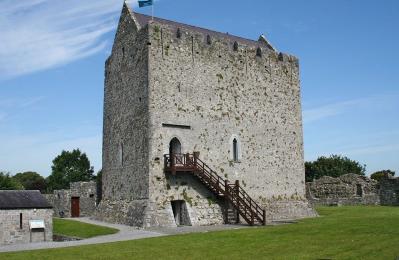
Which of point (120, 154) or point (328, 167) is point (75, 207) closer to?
point (120, 154)

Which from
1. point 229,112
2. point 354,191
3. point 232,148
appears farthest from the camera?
point 354,191

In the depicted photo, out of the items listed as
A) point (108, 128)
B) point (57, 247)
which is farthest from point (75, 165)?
point (57, 247)

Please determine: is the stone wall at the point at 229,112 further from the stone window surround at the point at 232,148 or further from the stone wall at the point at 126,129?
the stone wall at the point at 126,129

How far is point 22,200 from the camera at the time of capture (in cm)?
2192

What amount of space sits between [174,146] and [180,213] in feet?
12.0

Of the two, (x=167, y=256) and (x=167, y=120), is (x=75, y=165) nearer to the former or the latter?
(x=167, y=120)

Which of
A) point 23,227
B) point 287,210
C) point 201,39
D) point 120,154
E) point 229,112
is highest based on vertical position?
point 201,39

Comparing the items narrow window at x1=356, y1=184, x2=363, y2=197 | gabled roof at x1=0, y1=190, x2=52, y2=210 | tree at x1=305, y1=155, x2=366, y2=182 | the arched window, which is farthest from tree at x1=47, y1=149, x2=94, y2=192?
gabled roof at x1=0, y1=190, x2=52, y2=210

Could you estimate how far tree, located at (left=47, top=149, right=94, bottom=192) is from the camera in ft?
263

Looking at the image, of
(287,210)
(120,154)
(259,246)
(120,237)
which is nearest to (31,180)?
(120,154)

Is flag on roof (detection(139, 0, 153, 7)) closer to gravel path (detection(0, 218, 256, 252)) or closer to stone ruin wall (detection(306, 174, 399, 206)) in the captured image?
gravel path (detection(0, 218, 256, 252))

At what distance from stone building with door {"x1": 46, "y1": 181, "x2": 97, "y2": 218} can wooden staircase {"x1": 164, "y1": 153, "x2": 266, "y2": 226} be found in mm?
11691

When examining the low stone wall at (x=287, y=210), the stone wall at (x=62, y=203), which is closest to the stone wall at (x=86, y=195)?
the stone wall at (x=62, y=203)

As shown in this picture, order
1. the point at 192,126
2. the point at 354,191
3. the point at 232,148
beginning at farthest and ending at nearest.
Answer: the point at 354,191
the point at 232,148
the point at 192,126
